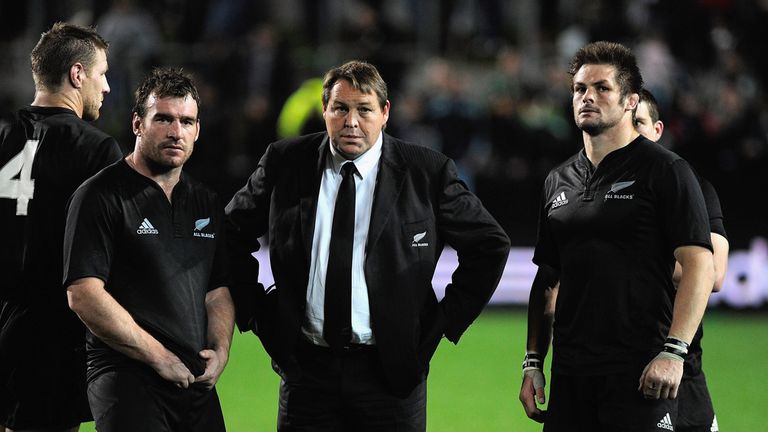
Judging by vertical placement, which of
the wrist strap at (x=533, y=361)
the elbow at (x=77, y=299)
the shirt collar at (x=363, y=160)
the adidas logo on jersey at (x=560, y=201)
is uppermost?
the shirt collar at (x=363, y=160)

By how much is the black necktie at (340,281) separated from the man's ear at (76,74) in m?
1.35

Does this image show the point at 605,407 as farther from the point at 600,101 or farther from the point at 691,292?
the point at 600,101

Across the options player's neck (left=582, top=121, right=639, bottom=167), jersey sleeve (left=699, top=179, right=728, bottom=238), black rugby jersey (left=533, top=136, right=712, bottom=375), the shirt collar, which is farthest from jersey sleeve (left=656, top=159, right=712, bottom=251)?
the shirt collar

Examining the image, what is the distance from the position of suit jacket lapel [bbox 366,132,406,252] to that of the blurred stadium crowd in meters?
7.42

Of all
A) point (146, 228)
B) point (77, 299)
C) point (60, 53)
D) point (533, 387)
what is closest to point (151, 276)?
point (146, 228)

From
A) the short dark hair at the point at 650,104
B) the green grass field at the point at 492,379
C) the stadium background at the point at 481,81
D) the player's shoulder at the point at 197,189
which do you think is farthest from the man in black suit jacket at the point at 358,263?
the stadium background at the point at 481,81

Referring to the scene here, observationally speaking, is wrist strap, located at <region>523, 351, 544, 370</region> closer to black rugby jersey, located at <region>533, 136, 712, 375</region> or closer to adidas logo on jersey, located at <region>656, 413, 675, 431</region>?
black rugby jersey, located at <region>533, 136, 712, 375</region>

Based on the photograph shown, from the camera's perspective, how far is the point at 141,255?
453 centimetres

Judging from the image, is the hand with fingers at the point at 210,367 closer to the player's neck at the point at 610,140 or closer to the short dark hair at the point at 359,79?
the short dark hair at the point at 359,79

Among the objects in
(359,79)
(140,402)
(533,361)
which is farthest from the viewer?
(533,361)

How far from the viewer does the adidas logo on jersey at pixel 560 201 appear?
201 inches

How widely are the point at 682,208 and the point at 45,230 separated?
9.26 feet

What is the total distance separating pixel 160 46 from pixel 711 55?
8.04m

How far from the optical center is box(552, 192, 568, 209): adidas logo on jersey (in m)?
5.11
